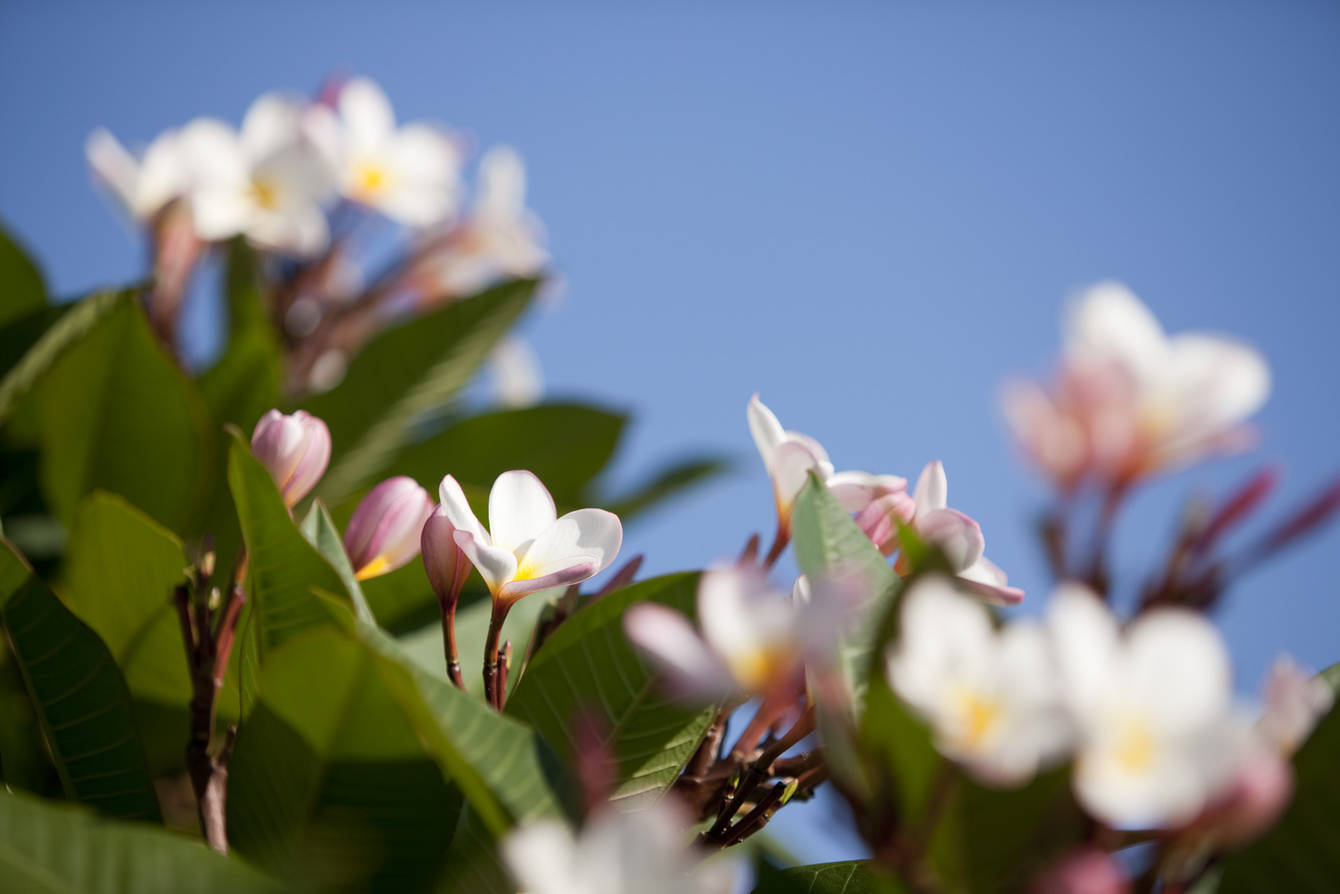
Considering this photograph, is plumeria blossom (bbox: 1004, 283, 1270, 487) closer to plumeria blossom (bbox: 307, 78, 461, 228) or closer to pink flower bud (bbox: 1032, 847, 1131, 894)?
pink flower bud (bbox: 1032, 847, 1131, 894)

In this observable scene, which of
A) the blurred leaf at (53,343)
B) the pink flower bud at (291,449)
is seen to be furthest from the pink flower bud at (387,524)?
the blurred leaf at (53,343)

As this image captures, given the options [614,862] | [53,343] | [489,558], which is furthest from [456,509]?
[53,343]

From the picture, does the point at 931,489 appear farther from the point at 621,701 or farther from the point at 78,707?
the point at 78,707

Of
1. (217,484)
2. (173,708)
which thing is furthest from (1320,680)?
(217,484)

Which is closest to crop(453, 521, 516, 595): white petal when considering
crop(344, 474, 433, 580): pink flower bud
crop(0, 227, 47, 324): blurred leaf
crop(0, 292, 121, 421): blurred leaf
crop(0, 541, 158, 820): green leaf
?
crop(344, 474, 433, 580): pink flower bud

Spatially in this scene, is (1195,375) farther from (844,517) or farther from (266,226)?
(266,226)

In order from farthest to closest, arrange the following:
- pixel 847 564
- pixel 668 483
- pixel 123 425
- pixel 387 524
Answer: pixel 668 483
pixel 123 425
pixel 387 524
pixel 847 564
